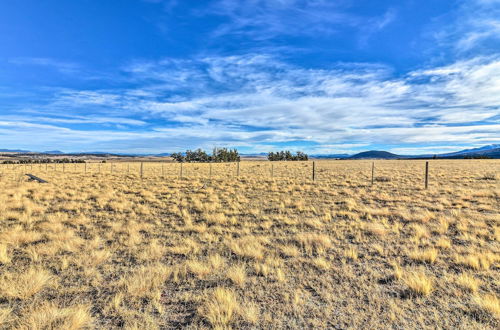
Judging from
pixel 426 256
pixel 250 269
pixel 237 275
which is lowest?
pixel 250 269

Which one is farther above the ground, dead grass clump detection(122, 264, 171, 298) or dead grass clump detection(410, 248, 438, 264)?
dead grass clump detection(410, 248, 438, 264)

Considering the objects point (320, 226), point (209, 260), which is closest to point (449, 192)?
point (320, 226)

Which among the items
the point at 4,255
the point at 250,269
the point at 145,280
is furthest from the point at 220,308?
the point at 4,255

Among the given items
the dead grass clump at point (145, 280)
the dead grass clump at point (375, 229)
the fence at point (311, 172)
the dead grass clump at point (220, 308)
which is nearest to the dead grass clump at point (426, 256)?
the dead grass clump at point (375, 229)

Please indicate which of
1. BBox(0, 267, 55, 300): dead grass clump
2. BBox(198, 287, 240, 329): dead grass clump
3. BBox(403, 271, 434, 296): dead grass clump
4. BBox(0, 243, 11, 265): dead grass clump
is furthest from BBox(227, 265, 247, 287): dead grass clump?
BBox(0, 243, 11, 265): dead grass clump

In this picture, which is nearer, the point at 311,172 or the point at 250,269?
the point at 250,269

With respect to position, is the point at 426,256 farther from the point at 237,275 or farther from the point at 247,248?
the point at 237,275

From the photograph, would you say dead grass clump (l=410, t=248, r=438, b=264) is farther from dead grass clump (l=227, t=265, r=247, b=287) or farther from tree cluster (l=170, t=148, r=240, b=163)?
tree cluster (l=170, t=148, r=240, b=163)

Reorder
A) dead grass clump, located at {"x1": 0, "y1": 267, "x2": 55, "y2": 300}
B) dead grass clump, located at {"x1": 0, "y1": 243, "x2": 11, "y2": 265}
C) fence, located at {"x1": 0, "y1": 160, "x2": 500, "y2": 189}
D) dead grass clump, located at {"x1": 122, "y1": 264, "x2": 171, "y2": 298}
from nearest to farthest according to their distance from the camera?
dead grass clump, located at {"x1": 0, "y1": 267, "x2": 55, "y2": 300} < dead grass clump, located at {"x1": 122, "y1": 264, "x2": 171, "y2": 298} < dead grass clump, located at {"x1": 0, "y1": 243, "x2": 11, "y2": 265} < fence, located at {"x1": 0, "y1": 160, "x2": 500, "y2": 189}

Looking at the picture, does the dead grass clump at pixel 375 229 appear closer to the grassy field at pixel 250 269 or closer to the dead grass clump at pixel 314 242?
the grassy field at pixel 250 269

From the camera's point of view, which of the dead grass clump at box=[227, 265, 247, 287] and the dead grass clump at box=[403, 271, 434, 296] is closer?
the dead grass clump at box=[403, 271, 434, 296]

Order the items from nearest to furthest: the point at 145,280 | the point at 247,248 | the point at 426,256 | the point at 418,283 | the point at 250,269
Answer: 1. the point at 418,283
2. the point at 145,280
3. the point at 250,269
4. the point at 426,256
5. the point at 247,248

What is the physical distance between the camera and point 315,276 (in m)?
4.92

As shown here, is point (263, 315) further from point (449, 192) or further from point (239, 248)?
point (449, 192)
